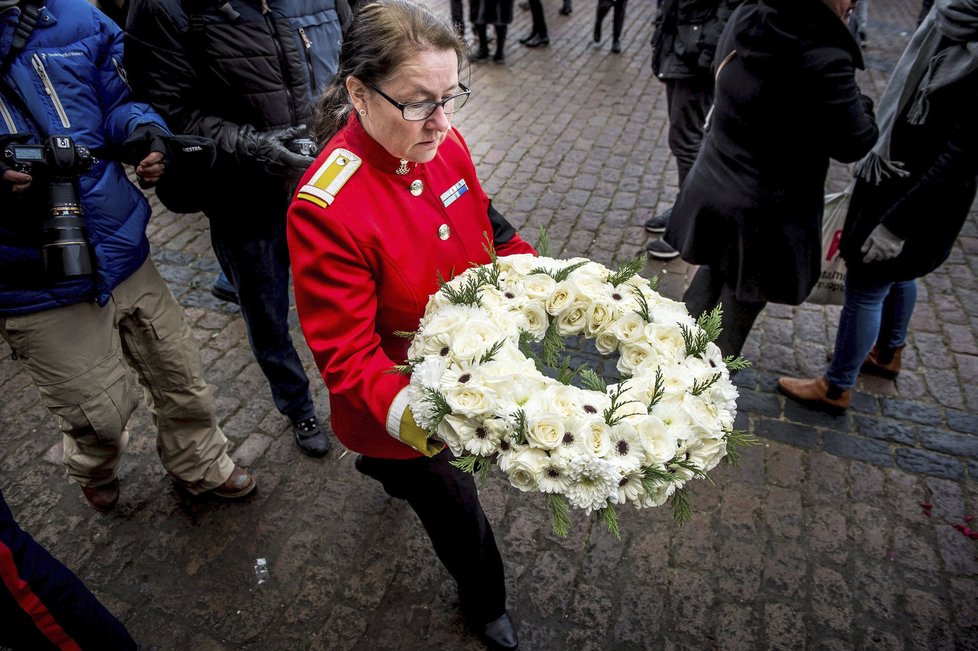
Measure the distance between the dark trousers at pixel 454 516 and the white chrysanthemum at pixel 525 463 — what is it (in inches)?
24.8

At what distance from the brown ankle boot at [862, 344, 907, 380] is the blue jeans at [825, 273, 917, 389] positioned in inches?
3.3

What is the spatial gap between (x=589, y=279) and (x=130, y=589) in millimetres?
2573

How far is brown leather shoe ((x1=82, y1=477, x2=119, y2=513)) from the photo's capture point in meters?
3.15

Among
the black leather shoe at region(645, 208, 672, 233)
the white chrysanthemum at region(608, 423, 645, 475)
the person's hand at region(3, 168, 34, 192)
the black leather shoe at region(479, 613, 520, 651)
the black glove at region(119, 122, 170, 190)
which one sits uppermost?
the person's hand at region(3, 168, 34, 192)

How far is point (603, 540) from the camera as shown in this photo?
3.09 m

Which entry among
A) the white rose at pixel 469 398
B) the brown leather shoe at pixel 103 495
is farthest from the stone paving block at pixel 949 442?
the brown leather shoe at pixel 103 495

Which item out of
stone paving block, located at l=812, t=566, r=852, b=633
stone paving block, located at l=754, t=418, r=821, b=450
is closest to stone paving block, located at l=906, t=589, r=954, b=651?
stone paving block, located at l=812, t=566, r=852, b=633

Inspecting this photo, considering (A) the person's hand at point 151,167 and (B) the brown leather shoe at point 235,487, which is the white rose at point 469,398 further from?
(B) the brown leather shoe at point 235,487

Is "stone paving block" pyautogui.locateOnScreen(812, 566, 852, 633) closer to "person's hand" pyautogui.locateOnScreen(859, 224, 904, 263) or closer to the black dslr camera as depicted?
"person's hand" pyautogui.locateOnScreen(859, 224, 904, 263)

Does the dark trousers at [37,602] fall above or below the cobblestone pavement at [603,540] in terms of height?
above

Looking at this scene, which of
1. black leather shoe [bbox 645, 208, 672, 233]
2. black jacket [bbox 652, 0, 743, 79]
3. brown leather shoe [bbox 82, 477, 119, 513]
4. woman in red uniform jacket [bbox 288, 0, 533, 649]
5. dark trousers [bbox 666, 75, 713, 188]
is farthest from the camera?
black leather shoe [bbox 645, 208, 672, 233]

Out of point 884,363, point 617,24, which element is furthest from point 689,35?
point 617,24

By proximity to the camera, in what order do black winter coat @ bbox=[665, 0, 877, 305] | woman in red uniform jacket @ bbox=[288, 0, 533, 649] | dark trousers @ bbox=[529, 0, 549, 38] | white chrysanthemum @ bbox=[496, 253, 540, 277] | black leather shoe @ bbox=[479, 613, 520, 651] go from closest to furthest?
woman in red uniform jacket @ bbox=[288, 0, 533, 649] → white chrysanthemum @ bbox=[496, 253, 540, 277] → black winter coat @ bbox=[665, 0, 877, 305] → black leather shoe @ bbox=[479, 613, 520, 651] → dark trousers @ bbox=[529, 0, 549, 38]

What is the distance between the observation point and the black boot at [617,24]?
8.95 m
